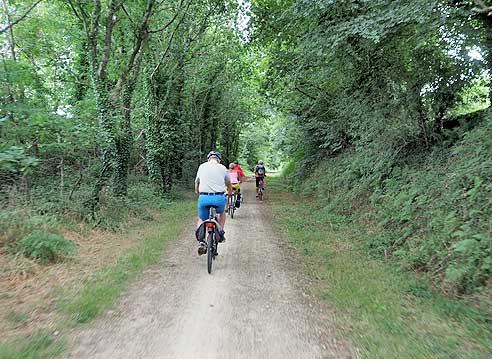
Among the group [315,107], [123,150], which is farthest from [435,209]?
[315,107]

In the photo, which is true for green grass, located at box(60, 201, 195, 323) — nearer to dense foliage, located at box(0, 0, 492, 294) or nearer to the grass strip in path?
the grass strip in path

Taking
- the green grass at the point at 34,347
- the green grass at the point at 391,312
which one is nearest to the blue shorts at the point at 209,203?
the green grass at the point at 391,312

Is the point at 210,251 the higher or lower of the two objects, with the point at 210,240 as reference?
lower

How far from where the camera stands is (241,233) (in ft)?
32.7

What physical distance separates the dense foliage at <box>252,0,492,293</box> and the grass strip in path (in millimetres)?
4849

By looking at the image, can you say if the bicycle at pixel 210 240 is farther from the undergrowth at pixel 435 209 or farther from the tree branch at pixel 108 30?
the tree branch at pixel 108 30

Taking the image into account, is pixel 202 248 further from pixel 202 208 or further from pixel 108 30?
pixel 108 30

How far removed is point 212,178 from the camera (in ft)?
21.9

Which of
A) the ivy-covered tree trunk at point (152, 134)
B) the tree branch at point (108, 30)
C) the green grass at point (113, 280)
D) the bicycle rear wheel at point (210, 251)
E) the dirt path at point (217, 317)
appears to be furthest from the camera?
the ivy-covered tree trunk at point (152, 134)

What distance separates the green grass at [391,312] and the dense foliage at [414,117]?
0.50 metres

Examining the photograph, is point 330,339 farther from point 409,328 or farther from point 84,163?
point 84,163

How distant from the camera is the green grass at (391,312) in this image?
3793mm

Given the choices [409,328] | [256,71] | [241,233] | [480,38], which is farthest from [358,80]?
[256,71]

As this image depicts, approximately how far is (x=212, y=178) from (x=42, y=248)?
3374mm
